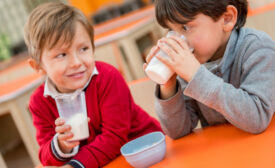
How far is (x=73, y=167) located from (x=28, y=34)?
48 cm

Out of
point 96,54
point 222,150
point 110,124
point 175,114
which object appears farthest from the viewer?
point 96,54

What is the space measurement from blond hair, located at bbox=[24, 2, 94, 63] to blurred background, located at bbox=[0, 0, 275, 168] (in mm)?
351

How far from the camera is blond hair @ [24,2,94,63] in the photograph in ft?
3.38

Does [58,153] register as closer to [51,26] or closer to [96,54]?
[51,26]

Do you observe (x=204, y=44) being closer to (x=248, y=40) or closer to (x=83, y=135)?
(x=248, y=40)

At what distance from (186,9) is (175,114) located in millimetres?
304

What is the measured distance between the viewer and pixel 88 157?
0.96 metres

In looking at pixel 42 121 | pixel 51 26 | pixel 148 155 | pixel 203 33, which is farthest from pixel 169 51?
pixel 42 121

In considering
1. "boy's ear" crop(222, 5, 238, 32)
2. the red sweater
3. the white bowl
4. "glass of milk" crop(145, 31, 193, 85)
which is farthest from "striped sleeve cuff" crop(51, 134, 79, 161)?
"boy's ear" crop(222, 5, 238, 32)

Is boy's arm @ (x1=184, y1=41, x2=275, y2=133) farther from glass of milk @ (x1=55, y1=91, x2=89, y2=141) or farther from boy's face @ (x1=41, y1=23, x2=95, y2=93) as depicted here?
boy's face @ (x1=41, y1=23, x2=95, y2=93)

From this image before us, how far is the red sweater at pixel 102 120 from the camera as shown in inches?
38.7

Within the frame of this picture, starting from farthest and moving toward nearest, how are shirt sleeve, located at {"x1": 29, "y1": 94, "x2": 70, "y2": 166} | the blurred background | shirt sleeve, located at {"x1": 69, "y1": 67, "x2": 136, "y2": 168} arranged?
the blurred background → shirt sleeve, located at {"x1": 29, "y1": 94, "x2": 70, "y2": 166} → shirt sleeve, located at {"x1": 69, "y1": 67, "x2": 136, "y2": 168}

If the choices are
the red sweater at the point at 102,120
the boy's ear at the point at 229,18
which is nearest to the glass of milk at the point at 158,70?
the boy's ear at the point at 229,18

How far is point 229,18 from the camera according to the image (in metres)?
0.86
